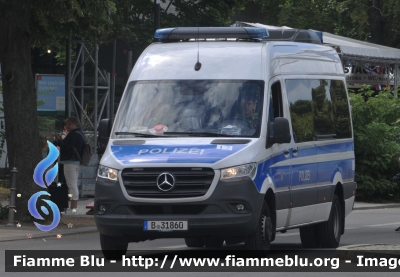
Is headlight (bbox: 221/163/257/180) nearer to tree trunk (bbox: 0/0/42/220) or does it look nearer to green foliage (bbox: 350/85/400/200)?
tree trunk (bbox: 0/0/42/220)

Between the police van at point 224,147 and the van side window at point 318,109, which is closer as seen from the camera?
the police van at point 224,147

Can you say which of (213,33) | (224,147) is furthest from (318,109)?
(224,147)

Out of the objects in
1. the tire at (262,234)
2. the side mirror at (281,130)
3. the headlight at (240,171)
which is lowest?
the tire at (262,234)

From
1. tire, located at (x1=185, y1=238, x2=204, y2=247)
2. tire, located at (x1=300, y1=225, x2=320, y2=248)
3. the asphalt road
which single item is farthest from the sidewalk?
tire, located at (x1=185, y1=238, x2=204, y2=247)

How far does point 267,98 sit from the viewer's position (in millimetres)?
12469

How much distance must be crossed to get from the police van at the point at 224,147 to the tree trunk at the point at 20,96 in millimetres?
4472

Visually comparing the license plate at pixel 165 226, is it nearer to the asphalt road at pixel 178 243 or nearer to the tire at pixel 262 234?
the asphalt road at pixel 178 243

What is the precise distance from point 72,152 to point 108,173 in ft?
26.8

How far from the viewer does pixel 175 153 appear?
11.4 m

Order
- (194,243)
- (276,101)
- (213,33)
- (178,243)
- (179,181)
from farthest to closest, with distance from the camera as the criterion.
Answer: (178,243), (194,243), (213,33), (276,101), (179,181)

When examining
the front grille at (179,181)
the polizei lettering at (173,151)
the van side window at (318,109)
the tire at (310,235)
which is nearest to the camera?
the front grille at (179,181)

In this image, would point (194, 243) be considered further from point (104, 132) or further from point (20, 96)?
point (20, 96)

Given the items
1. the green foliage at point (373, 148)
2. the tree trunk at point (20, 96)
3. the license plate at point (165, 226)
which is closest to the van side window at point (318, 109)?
the license plate at point (165, 226)

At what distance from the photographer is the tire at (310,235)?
14.3 meters
